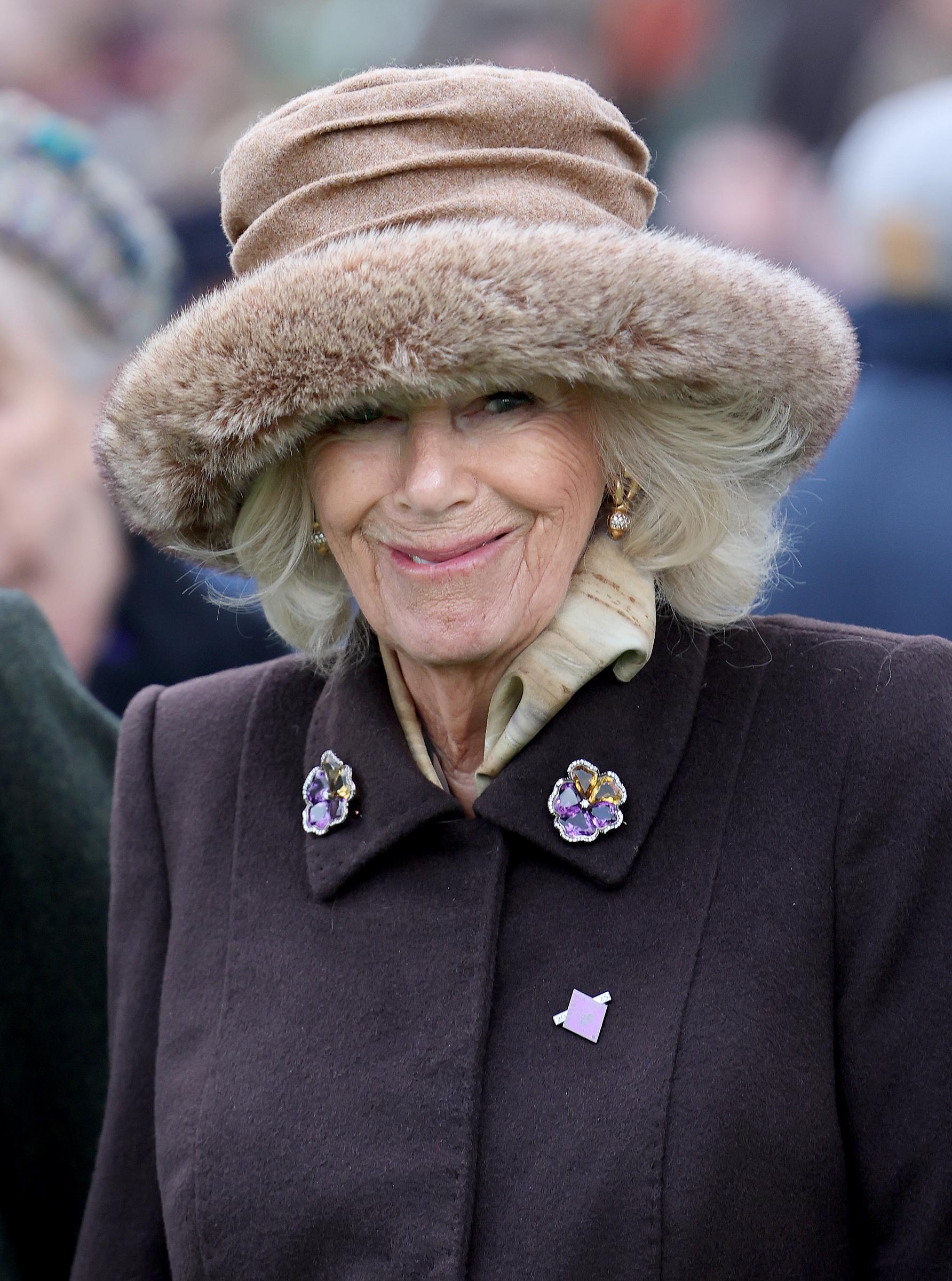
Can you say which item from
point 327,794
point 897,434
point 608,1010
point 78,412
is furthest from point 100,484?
point 608,1010

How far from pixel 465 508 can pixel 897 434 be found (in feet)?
5.13

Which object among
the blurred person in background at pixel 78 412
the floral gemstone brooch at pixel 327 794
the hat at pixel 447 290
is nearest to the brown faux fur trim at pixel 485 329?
the hat at pixel 447 290

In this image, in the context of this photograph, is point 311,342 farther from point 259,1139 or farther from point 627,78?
point 627,78

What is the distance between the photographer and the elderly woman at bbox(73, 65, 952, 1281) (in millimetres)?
1844

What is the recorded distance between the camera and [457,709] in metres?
2.26

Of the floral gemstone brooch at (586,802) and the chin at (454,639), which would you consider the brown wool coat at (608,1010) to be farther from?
the chin at (454,639)

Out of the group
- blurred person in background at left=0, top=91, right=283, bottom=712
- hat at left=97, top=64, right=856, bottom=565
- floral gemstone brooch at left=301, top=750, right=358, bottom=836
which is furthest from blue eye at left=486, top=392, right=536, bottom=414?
blurred person in background at left=0, top=91, right=283, bottom=712

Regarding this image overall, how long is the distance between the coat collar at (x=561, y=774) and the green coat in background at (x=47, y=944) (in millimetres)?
601

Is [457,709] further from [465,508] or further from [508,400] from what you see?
[508,400]

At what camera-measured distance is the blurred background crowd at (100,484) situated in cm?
259

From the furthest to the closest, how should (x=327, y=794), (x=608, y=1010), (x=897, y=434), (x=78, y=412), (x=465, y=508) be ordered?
(x=78, y=412) < (x=897, y=434) < (x=327, y=794) < (x=465, y=508) < (x=608, y=1010)

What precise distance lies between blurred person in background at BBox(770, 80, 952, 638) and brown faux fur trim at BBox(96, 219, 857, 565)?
3.80 ft

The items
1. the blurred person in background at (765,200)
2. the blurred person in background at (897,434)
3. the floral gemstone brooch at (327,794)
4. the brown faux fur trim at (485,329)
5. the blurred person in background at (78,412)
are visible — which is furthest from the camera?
the blurred person in background at (765,200)

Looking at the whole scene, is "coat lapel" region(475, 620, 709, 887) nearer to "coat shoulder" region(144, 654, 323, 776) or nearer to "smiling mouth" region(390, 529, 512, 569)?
"smiling mouth" region(390, 529, 512, 569)
